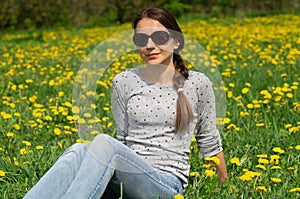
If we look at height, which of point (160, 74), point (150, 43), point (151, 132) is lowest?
point (151, 132)

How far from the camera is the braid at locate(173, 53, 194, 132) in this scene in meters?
2.49

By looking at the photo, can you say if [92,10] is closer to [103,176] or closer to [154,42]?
[154,42]

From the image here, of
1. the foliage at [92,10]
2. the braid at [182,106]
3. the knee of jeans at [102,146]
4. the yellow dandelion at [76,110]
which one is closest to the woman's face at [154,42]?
the braid at [182,106]

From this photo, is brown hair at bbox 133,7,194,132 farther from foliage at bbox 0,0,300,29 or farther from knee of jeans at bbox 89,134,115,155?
foliage at bbox 0,0,300,29

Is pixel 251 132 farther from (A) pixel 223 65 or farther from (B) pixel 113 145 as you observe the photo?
(A) pixel 223 65

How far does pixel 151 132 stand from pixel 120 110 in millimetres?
254

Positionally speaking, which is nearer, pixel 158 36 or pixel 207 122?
pixel 158 36

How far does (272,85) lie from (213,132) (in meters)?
2.30

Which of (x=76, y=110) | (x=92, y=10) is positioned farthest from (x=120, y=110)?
(x=92, y=10)

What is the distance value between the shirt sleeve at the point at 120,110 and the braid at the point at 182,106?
29 cm

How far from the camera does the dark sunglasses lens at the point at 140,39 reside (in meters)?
2.52

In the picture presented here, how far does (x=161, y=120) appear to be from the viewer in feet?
8.22

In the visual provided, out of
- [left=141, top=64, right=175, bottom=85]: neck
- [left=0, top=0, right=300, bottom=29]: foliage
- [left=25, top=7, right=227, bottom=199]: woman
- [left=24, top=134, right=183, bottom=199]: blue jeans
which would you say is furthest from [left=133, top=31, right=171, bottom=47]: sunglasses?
[left=0, top=0, right=300, bottom=29]: foliage

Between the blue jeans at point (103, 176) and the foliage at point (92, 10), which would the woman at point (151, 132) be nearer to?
the blue jeans at point (103, 176)
